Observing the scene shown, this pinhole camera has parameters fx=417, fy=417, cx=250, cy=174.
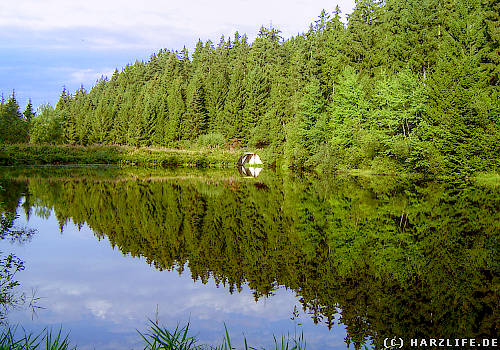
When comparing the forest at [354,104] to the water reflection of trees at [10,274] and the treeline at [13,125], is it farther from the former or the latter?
the water reflection of trees at [10,274]

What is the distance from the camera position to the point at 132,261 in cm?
939

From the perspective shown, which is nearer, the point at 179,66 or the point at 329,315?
the point at 329,315

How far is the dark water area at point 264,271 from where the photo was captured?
5.87m

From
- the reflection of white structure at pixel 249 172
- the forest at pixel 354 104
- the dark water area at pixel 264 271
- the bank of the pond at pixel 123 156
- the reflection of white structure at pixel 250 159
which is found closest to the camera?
the dark water area at pixel 264 271

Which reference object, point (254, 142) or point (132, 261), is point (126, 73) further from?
point (132, 261)

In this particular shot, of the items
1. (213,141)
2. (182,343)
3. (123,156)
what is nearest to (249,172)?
(123,156)

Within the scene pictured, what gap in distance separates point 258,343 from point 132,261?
486cm

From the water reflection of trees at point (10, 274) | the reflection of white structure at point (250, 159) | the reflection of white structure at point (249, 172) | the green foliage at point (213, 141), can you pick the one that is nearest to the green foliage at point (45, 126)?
the green foliage at point (213, 141)

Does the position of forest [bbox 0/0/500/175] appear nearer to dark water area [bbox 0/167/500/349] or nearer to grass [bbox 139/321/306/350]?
dark water area [bbox 0/167/500/349]

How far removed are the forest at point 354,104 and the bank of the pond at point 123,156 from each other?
6891mm

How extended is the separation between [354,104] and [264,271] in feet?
110

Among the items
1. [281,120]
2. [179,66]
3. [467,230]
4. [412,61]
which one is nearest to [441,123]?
[412,61]

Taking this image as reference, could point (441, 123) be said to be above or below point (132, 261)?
above

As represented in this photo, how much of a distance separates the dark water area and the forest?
14.9 m
